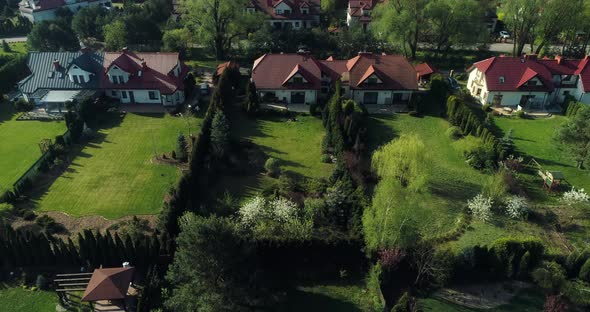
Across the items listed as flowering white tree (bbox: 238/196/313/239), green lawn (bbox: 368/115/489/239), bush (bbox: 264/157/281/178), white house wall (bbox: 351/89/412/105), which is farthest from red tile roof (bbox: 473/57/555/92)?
flowering white tree (bbox: 238/196/313/239)

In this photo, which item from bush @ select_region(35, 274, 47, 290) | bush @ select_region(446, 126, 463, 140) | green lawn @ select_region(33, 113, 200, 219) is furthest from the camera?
bush @ select_region(446, 126, 463, 140)

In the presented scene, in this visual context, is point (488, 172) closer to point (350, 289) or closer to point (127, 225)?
point (350, 289)

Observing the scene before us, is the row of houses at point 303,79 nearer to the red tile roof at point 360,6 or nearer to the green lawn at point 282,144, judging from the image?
the green lawn at point 282,144

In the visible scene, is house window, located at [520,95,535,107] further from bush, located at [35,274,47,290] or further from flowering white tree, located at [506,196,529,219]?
bush, located at [35,274,47,290]

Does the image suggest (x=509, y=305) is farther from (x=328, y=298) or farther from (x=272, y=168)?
(x=272, y=168)

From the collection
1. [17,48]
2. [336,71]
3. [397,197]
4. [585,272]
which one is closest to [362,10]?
[336,71]

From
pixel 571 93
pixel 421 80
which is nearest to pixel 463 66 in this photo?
pixel 421 80

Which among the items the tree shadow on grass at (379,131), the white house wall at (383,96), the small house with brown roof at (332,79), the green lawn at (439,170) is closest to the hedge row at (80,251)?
the green lawn at (439,170)
